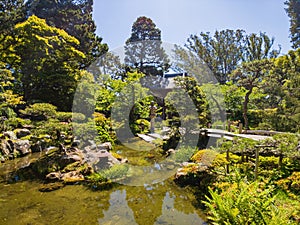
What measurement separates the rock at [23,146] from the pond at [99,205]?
3.06 metres

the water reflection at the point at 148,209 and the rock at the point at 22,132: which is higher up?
the rock at the point at 22,132

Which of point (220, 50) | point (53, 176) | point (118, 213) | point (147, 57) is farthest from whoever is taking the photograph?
point (147, 57)

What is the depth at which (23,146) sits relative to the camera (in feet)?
28.9

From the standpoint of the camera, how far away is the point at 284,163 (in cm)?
513

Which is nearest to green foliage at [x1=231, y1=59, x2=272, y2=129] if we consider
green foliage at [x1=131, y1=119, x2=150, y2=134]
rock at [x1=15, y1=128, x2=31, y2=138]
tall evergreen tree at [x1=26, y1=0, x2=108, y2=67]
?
green foliage at [x1=131, y1=119, x2=150, y2=134]

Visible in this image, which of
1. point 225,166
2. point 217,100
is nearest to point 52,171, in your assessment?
point 225,166

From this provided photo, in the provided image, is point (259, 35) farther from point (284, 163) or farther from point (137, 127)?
point (284, 163)

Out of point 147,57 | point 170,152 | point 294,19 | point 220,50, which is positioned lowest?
point 170,152

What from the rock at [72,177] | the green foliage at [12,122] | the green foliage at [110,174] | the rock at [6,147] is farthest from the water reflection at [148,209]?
the green foliage at [12,122]

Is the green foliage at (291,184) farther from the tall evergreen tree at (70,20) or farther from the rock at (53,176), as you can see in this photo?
the tall evergreen tree at (70,20)

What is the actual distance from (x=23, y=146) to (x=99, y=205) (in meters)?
5.74

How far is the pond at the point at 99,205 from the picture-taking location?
408 centimetres

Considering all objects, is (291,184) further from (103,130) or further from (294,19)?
(294,19)

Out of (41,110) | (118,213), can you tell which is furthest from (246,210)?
(41,110)
